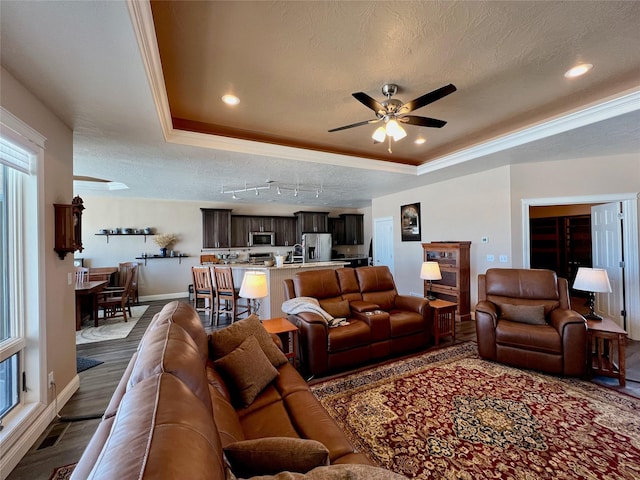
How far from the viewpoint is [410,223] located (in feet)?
20.5

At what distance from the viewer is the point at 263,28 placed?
183 cm

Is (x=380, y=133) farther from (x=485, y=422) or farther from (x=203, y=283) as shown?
(x=203, y=283)

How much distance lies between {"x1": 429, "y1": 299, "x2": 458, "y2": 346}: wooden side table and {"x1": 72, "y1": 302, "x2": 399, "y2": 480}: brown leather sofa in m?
2.36

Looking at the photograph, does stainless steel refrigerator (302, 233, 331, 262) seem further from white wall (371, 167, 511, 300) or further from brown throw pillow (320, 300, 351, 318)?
brown throw pillow (320, 300, 351, 318)

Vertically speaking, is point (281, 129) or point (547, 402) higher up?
point (281, 129)

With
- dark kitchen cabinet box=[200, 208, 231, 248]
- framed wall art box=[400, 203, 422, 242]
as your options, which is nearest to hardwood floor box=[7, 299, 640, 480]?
framed wall art box=[400, 203, 422, 242]

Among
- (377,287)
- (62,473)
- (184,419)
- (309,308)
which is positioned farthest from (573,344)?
(62,473)

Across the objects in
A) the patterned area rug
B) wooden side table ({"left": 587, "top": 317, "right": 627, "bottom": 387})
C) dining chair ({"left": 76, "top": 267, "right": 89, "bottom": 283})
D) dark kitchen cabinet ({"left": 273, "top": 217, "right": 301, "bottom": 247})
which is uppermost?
dark kitchen cabinet ({"left": 273, "top": 217, "right": 301, "bottom": 247})

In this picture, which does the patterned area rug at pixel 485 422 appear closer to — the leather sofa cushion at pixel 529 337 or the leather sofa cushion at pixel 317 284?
the leather sofa cushion at pixel 529 337

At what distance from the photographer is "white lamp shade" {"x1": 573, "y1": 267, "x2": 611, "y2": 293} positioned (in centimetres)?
291

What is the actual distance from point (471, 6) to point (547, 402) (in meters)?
3.08

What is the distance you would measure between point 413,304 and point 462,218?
2397mm

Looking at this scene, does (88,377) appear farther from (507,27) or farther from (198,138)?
(507,27)

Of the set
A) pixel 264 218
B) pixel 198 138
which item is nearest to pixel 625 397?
pixel 198 138
